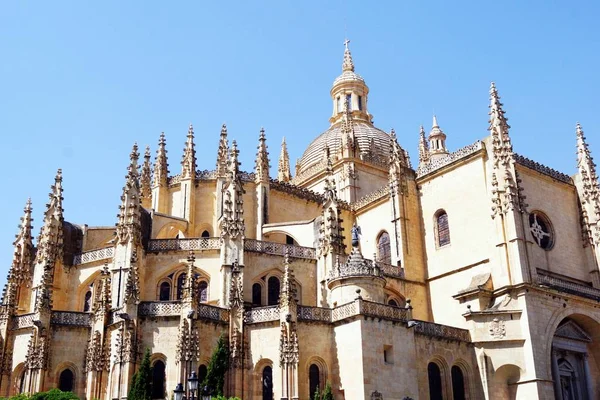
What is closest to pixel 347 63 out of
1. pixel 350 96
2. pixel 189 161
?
pixel 350 96

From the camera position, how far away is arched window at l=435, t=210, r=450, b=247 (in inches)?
1566

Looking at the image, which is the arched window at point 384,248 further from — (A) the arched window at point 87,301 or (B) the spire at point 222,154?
(A) the arched window at point 87,301

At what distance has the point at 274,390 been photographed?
30.4 meters

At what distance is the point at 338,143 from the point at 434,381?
85.5ft

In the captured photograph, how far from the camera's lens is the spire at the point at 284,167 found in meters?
60.2

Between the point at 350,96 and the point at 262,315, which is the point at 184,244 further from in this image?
the point at 350,96

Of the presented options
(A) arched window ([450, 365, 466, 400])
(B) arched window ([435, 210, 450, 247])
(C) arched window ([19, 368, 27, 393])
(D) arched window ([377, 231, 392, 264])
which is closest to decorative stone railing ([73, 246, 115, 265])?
(C) arched window ([19, 368, 27, 393])

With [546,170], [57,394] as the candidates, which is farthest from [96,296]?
[546,170]

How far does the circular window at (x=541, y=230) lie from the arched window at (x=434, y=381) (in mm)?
9356

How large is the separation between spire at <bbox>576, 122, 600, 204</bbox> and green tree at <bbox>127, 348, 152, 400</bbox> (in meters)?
25.5

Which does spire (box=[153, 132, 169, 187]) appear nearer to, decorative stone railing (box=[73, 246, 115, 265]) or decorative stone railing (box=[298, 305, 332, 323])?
decorative stone railing (box=[73, 246, 115, 265])

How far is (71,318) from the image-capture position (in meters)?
33.5

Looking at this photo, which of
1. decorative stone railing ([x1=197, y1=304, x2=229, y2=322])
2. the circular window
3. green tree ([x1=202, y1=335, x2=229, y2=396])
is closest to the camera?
green tree ([x1=202, y1=335, x2=229, y2=396])

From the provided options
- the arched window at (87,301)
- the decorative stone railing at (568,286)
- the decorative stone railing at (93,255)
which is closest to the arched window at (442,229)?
the decorative stone railing at (568,286)
